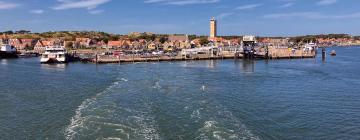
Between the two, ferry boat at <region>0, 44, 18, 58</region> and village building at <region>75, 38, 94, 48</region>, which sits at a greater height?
village building at <region>75, 38, 94, 48</region>

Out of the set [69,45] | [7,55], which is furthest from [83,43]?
[7,55]

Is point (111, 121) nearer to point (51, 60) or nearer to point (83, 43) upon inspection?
point (51, 60)

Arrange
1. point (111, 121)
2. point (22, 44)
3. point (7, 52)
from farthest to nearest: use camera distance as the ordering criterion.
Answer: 1. point (22, 44)
2. point (7, 52)
3. point (111, 121)

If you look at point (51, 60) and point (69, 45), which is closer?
point (51, 60)

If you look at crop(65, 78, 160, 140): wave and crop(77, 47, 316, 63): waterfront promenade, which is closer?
crop(65, 78, 160, 140): wave

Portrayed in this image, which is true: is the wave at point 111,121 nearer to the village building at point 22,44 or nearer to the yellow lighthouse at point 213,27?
the village building at point 22,44

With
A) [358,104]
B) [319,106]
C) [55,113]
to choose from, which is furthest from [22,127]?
[358,104]

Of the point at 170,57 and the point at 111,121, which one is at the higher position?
the point at 170,57

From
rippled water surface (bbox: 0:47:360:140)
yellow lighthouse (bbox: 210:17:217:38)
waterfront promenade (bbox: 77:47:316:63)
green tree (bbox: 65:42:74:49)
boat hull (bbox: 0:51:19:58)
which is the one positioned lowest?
rippled water surface (bbox: 0:47:360:140)

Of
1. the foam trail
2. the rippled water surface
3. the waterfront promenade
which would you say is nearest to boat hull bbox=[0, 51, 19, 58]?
the waterfront promenade

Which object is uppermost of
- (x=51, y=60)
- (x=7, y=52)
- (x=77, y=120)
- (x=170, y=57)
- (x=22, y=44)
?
(x=22, y=44)

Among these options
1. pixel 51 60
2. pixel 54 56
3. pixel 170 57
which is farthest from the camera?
pixel 170 57

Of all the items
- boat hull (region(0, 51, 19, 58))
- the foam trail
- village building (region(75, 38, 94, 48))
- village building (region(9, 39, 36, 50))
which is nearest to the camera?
the foam trail

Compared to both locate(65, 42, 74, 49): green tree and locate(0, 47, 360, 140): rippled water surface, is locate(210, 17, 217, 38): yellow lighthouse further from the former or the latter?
locate(0, 47, 360, 140): rippled water surface
